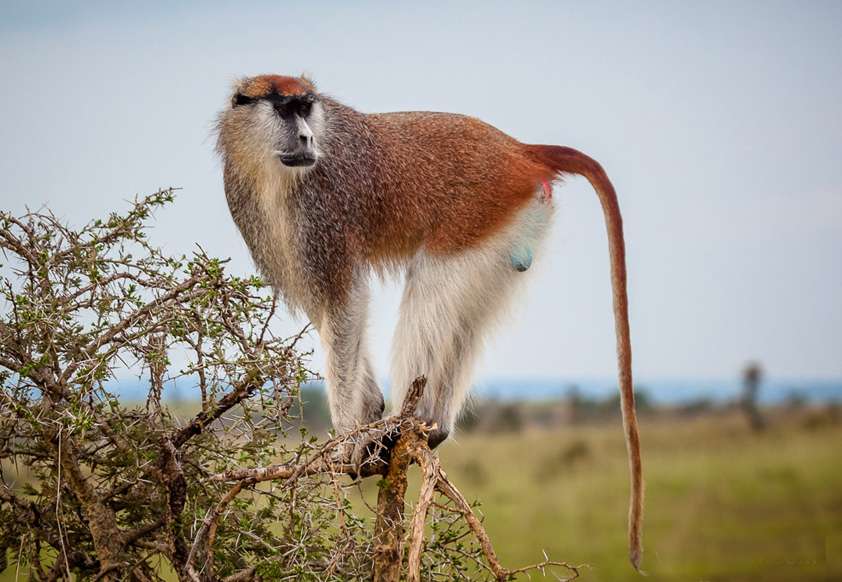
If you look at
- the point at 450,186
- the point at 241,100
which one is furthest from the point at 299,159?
the point at 450,186

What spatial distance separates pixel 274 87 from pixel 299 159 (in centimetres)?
29

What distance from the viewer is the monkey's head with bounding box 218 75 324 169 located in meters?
3.10

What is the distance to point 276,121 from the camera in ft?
10.5

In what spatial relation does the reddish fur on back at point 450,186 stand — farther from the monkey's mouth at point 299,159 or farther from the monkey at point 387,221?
the monkey's mouth at point 299,159

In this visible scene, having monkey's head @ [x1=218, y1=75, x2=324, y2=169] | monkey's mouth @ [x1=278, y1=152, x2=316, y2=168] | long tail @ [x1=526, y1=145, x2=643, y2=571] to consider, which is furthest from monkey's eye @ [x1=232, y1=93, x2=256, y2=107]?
long tail @ [x1=526, y1=145, x2=643, y2=571]

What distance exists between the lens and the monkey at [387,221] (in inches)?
125

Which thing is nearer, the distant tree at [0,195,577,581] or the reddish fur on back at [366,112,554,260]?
the distant tree at [0,195,577,581]

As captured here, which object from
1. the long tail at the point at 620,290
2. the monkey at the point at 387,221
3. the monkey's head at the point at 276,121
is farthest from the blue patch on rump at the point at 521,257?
the monkey's head at the point at 276,121

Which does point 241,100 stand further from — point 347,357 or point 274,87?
point 347,357

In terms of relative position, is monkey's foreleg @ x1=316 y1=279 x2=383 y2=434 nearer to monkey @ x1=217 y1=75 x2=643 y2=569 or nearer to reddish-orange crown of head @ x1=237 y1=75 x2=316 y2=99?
monkey @ x1=217 y1=75 x2=643 y2=569

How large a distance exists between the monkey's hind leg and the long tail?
19 centimetres

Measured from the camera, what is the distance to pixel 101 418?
2486mm

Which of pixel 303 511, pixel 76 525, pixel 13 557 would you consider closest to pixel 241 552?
pixel 303 511

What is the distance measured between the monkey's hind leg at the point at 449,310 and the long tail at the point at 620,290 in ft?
0.61
